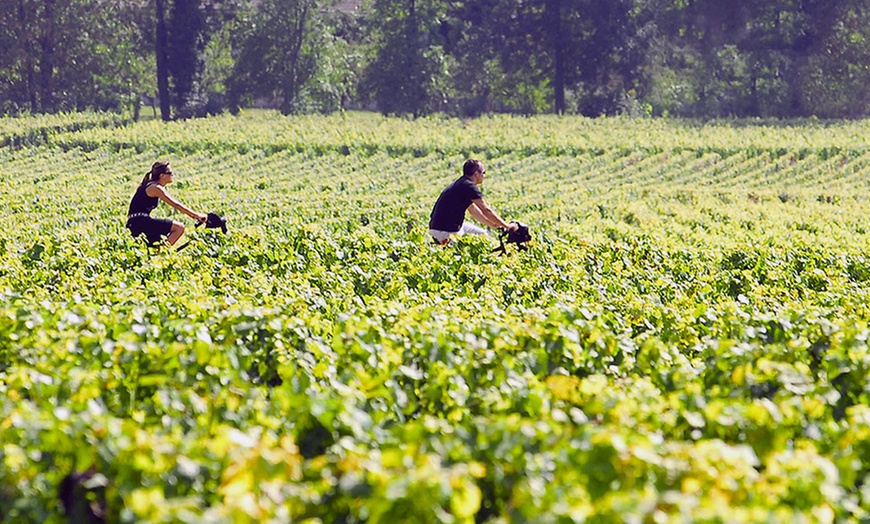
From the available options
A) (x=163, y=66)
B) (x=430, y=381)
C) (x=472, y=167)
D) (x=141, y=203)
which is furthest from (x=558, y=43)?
(x=430, y=381)

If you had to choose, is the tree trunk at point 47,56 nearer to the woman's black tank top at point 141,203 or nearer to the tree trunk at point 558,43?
the tree trunk at point 558,43

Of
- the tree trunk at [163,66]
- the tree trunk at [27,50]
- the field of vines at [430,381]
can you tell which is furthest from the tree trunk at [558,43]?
the field of vines at [430,381]

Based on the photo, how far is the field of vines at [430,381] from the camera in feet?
13.4

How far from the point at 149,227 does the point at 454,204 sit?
141 inches

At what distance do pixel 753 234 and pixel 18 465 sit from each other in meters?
16.4

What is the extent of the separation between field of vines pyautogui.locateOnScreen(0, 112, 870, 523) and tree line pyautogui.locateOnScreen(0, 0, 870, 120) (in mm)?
60233

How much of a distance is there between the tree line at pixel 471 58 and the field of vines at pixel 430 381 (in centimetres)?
6023

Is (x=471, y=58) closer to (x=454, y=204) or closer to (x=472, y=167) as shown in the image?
(x=454, y=204)

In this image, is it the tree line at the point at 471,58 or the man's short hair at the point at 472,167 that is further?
the tree line at the point at 471,58

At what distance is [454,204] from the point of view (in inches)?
533

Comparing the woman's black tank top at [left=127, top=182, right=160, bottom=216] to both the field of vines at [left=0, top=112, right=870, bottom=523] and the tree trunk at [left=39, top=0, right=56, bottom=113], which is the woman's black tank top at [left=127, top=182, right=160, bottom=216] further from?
the tree trunk at [left=39, top=0, right=56, bottom=113]

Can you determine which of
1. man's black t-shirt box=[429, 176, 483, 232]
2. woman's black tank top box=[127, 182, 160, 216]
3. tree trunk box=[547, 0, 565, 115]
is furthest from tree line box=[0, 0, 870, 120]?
man's black t-shirt box=[429, 176, 483, 232]

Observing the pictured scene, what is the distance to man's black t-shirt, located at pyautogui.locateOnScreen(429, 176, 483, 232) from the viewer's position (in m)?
13.3

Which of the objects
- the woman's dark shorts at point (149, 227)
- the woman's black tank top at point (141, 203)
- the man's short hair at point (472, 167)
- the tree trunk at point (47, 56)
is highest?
the man's short hair at point (472, 167)
